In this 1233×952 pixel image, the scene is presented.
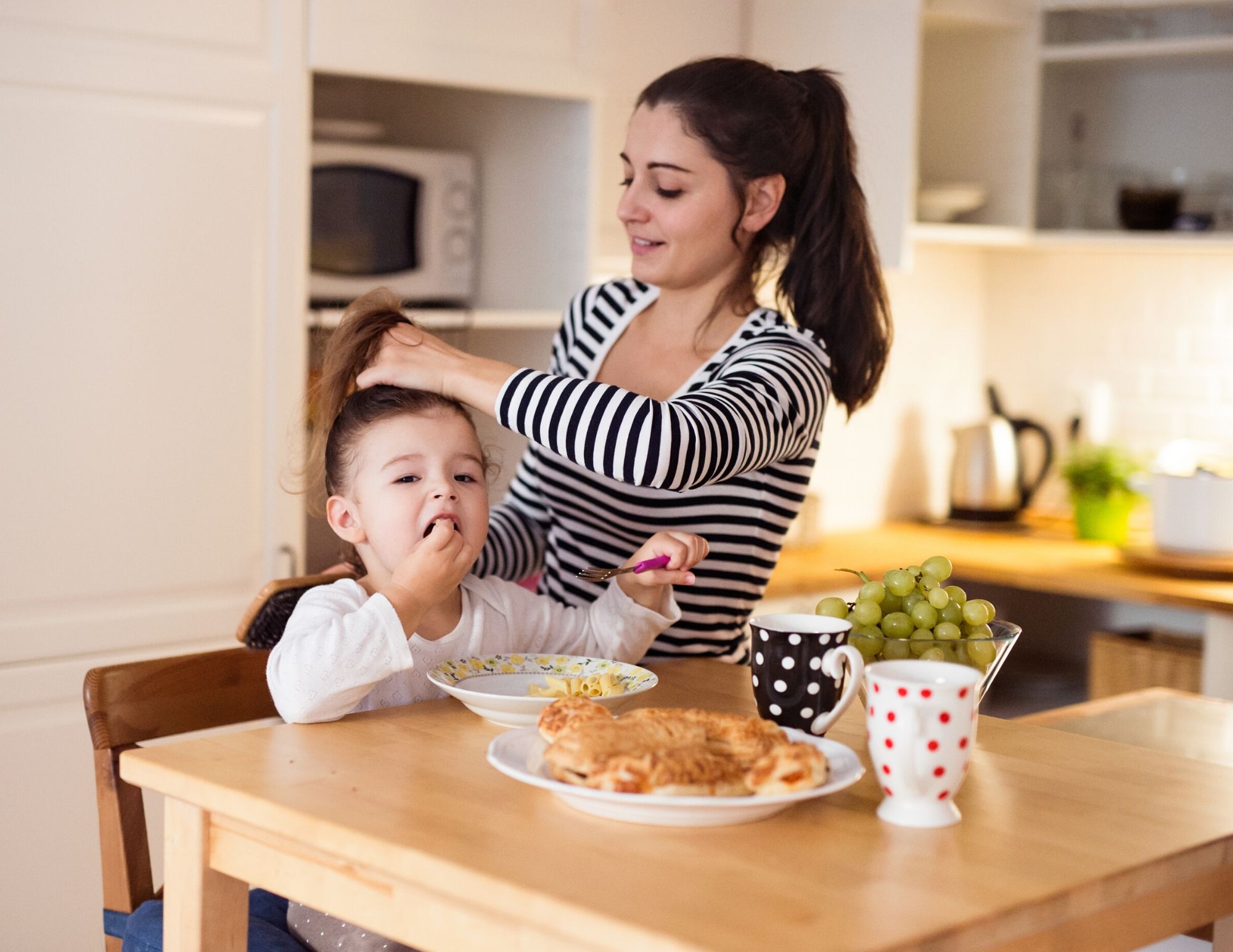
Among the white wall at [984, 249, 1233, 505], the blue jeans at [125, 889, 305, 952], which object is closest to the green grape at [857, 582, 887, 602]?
the blue jeans at [125, 889, 305, 952]

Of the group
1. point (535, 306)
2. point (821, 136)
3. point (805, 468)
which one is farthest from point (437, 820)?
point (535, 306)

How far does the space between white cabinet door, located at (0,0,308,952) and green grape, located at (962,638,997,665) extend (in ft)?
4.99

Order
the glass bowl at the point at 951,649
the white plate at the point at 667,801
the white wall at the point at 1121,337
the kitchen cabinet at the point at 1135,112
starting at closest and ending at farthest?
1. the white plate at the point at 667,801
2. the glass bowl at the point at 951,649
3. the kitchen cabinet at the point at 1135,112
4. the white wall at the point at 1121,337

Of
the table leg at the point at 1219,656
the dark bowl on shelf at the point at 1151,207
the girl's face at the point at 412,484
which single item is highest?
the dark bowl on shelf at the point at 1151,207

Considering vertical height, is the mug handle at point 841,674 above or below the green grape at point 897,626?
below

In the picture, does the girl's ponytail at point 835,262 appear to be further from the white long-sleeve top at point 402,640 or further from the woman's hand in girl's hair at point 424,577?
the woman's hand in girl's hair at point 424,577

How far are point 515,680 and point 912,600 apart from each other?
379 millimetres

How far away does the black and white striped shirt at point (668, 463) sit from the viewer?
1.49 metres

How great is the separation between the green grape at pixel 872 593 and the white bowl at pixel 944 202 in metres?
2.41

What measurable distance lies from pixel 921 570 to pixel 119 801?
0.80 metres

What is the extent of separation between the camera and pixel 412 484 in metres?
1.52

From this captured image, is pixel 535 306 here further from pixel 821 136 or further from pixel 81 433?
pixel 821 136

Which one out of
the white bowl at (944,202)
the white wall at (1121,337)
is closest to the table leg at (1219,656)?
the white wall at (1121,337)

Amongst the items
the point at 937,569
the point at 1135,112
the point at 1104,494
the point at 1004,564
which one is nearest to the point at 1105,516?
the point at 1104,494
